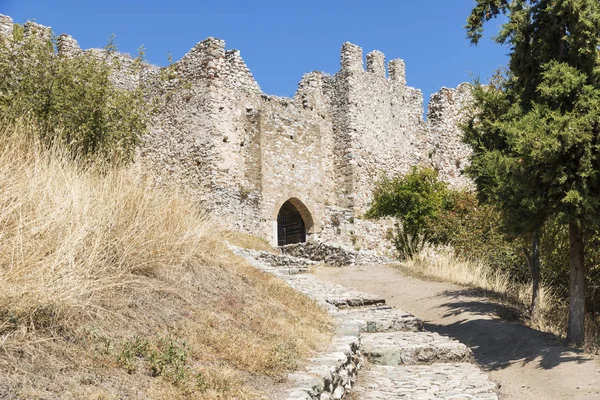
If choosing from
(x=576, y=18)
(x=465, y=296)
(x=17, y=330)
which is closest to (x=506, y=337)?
(x=465, y=296)

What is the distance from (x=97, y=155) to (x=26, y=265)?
18.3 feet

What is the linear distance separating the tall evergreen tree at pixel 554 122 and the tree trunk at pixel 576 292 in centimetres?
1

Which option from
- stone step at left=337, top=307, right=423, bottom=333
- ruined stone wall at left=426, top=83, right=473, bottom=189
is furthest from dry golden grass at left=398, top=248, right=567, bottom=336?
ruined stone wall at left=426, top=83, right=473, bottom=189

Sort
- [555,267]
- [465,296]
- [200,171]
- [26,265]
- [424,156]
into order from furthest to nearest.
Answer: [424,156], [200,171], [555,267], [465,296], [26,265]

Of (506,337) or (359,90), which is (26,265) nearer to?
(506,337)

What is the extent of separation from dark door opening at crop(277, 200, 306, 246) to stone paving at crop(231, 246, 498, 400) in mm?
12754

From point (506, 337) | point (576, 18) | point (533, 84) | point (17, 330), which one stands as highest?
point (576, 18)

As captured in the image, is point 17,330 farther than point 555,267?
No

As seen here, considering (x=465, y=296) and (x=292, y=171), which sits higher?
(x=292, y=171)

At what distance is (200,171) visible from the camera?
72.4ft

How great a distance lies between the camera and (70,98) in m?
11.8

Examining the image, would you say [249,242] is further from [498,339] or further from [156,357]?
[156,357]

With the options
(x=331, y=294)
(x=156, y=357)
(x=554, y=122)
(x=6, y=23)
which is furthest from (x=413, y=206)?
(x=156, y=357)

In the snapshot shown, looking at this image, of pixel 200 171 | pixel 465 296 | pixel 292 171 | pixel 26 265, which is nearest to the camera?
pixel 26 265
